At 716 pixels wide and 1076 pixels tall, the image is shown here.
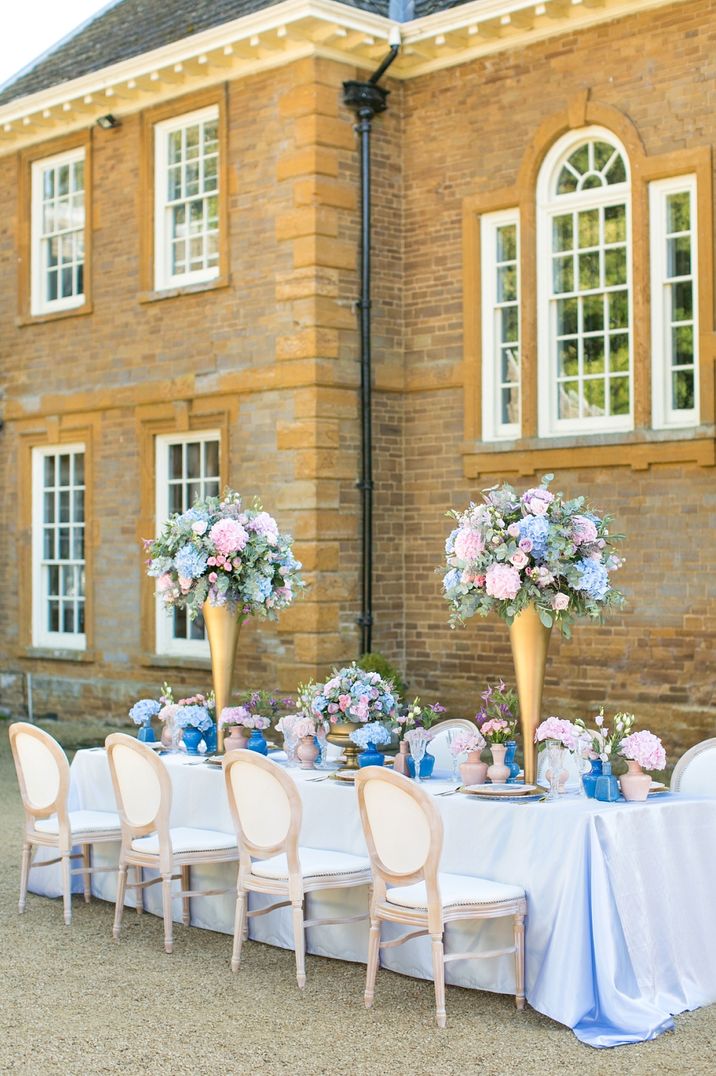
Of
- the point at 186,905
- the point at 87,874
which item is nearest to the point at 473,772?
the point at 186,905

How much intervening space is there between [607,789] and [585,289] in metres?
7.25

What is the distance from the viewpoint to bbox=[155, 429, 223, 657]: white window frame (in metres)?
14.9

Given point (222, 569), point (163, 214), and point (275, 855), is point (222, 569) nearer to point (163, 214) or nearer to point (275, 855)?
point (275, 855)

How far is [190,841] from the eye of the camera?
24.6ft

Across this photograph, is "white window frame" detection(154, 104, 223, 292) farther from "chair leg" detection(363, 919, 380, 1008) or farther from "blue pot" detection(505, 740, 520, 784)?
"chair leg" detection(363, 919, 380, 1008)

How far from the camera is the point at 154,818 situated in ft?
24.4

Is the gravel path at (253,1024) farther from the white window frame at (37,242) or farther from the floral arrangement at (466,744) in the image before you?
the white window frame at (37,242)

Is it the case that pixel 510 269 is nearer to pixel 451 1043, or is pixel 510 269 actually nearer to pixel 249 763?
pixel 249 763

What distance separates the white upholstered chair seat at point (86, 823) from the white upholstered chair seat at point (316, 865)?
1.31 meters

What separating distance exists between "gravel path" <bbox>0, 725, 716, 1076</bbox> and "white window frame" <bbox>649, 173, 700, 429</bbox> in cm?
646

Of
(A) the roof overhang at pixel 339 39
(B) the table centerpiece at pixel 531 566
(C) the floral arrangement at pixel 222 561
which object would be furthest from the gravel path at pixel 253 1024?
(A) the roof overhang at pixel 339 39

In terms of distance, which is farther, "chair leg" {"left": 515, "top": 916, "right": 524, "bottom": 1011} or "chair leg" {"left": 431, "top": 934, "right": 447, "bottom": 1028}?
"chair leg" {"left": 515, "top": 916, "right": 524, "bottom": 1011}

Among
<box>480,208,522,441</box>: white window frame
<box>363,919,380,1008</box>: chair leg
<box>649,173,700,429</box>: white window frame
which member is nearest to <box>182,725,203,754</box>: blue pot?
<box>363,919,380,1008</box>: chair leg

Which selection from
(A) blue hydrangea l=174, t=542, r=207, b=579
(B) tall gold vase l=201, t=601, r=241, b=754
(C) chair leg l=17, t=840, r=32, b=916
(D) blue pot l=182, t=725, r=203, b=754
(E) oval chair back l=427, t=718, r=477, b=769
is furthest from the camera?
(B) tall gold vase l=201, t=601, r=241, b=754
